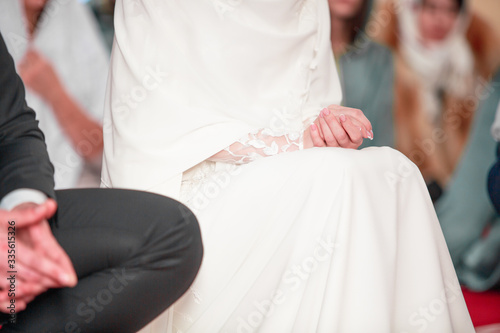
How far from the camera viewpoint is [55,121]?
1.94m

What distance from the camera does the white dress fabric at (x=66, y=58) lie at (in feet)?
6.20

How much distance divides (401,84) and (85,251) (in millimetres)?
1853

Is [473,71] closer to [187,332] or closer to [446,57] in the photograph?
[446,57]

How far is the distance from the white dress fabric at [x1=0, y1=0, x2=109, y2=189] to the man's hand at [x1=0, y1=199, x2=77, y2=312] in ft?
4.30

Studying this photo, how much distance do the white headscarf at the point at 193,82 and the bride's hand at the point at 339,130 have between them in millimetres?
126

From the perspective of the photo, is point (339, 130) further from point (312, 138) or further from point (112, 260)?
point (112, 260)

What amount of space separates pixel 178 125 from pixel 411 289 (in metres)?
0.58

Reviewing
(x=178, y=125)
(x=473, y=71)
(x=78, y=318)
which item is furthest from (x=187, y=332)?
(x=473, y=71)

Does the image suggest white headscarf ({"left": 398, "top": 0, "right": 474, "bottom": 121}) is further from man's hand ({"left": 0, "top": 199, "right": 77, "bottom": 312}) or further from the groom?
man's hand ({"left": 0, "top": 199, "right": 77, "bottom": 312})

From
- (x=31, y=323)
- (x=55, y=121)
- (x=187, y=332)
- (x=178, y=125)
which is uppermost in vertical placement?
(x=178, y=125)

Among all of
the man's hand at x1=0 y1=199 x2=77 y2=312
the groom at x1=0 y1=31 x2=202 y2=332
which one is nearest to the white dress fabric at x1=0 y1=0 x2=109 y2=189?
the groom at x1=0 y1=31 x2=202 y2=332

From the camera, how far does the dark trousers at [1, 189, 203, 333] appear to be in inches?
27.8

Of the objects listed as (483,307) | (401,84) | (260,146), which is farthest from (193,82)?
(401,84)

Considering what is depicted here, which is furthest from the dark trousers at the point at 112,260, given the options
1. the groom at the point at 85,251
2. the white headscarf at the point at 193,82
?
the white headscarf at the point at 193,82
